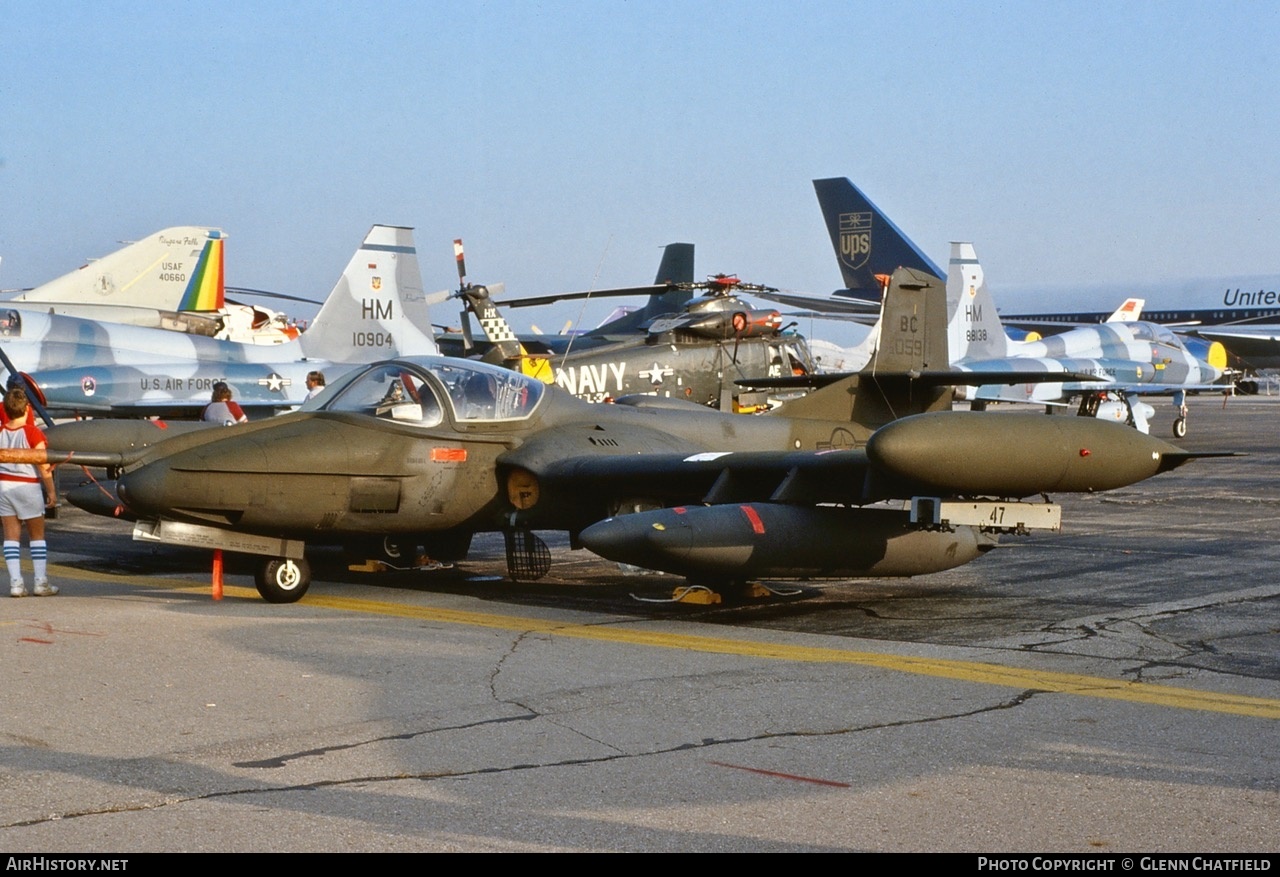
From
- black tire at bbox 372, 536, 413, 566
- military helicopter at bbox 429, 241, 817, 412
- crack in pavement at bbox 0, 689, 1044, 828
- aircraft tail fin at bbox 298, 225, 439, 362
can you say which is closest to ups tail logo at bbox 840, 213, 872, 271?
aircraft tail fin at bbox 298, 225, 439, 362

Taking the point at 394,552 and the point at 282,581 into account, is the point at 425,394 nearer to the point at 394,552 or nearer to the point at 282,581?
the point at 282,581

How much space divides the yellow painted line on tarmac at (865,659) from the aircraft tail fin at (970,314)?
3293 cm

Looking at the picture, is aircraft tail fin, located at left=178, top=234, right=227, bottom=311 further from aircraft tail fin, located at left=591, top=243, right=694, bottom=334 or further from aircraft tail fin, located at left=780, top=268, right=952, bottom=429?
aircraft tail fin, located at left=780, top=268, right=952, bottom=429

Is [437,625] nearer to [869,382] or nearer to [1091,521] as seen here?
[869,382]

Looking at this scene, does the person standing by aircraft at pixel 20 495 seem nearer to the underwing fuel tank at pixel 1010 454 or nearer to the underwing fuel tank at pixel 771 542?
the underwing fuel tank at pixel 771 542

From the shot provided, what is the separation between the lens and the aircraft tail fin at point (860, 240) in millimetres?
72125

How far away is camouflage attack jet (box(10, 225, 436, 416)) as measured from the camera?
2375 centimetres

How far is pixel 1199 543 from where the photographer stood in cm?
1459

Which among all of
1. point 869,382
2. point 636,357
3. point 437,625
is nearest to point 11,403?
point 437,625

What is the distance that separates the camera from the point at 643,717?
6754 millimetres

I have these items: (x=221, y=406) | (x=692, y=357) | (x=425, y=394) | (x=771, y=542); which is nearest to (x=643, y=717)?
(x=771, y=542)

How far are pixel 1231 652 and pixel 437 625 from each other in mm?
5127

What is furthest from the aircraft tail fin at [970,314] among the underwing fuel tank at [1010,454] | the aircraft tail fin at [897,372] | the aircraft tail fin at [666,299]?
the underwing fuel tank at [1010,454]
